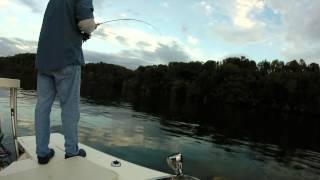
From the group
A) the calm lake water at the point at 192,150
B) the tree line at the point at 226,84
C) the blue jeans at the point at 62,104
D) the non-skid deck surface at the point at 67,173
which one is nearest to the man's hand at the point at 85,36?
the blue jeans at the point at 62,104

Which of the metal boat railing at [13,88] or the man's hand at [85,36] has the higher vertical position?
the man's hand at [85,36]

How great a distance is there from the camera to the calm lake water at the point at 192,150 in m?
18.2

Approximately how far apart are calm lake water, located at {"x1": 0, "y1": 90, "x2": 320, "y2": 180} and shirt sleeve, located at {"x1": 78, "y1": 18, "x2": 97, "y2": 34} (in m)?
11.1

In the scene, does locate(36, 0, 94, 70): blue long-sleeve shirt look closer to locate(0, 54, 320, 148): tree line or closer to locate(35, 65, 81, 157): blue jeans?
locate(35, 65, 81, 157): blue jeans

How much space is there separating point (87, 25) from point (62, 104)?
93 centimetres

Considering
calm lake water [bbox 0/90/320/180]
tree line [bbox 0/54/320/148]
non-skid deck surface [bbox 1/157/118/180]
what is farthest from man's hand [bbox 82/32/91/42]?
tree line [bbox 0/54/320/148]

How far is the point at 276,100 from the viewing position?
10062 centimetres

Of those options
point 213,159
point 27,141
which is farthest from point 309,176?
point 27,141

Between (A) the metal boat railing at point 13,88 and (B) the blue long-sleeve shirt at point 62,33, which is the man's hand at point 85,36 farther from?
(A) the metal boat railing at point 13,88

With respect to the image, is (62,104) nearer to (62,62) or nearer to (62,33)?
(62,62)

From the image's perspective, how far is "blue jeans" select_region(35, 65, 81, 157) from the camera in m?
4.53

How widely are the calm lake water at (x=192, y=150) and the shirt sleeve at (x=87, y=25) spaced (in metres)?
11.1

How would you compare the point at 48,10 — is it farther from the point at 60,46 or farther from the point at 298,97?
the point at 298,97

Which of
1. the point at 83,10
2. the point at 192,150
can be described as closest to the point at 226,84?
the point at 192,150
